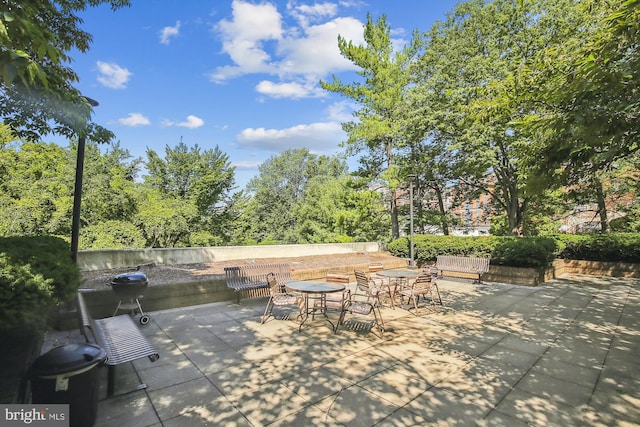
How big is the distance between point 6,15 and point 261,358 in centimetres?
423

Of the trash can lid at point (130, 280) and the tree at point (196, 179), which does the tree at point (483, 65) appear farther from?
the tree at point (196, 179)

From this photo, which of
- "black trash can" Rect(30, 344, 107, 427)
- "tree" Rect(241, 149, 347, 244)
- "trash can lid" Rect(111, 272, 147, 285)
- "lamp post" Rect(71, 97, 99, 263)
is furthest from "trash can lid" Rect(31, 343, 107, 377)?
"tree" Rect(241, 149, 347, 244)

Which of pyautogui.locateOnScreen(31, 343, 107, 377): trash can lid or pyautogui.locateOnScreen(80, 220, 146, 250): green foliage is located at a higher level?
pyautogui.locateOnScreen(80, 220, 146, 250): green foliage

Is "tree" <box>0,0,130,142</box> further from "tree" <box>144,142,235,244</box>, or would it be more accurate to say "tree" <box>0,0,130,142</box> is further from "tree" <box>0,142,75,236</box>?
"tree" <box>144,142,235,244</box>

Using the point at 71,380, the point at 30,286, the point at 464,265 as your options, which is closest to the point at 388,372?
the point at 71,380

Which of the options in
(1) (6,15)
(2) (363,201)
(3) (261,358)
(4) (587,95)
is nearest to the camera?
(1) (6,15)

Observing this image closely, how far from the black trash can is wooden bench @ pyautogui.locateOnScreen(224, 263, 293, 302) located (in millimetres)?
4434

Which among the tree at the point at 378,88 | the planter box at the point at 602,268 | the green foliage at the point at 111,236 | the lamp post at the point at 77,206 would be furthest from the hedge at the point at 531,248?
the green foliage at the point at 111,236

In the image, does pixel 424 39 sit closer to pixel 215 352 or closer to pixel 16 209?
pixel 215 352

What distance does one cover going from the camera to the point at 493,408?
128 inches

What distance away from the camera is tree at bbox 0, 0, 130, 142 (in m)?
2.62

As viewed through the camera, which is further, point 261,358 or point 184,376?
point 261,358

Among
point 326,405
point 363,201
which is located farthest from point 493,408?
point 363,201

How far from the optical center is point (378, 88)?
1912 centimetres
